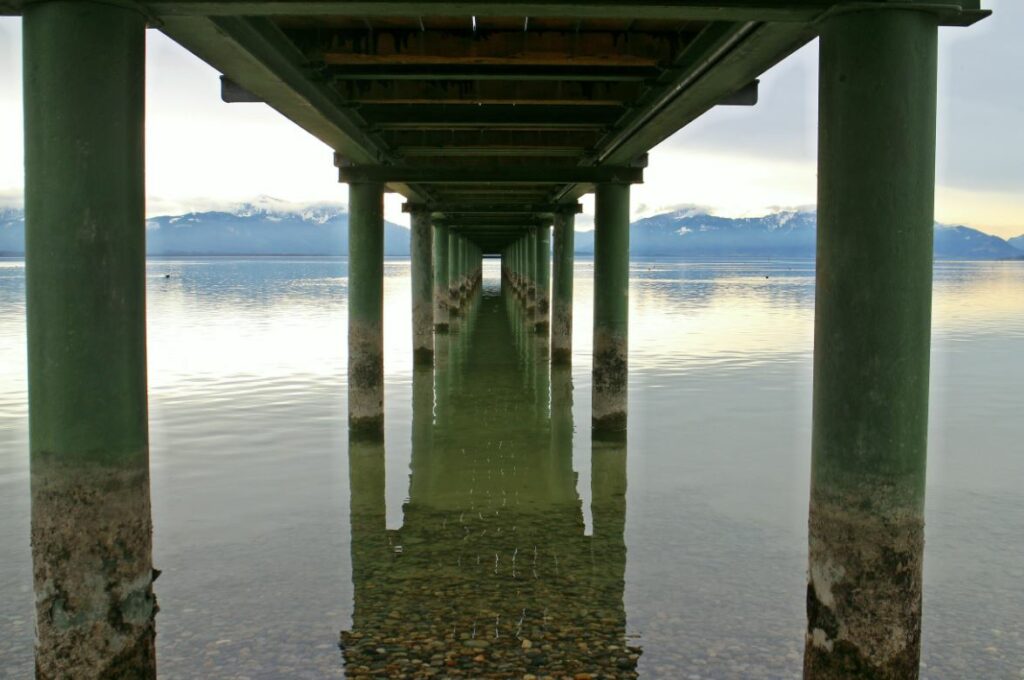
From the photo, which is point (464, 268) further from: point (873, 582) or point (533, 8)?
point (873, 582)

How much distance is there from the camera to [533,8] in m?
5.20

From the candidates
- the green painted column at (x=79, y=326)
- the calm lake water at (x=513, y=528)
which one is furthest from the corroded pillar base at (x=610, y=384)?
the green painted column at (x=79, y=326)

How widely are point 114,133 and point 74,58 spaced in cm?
39

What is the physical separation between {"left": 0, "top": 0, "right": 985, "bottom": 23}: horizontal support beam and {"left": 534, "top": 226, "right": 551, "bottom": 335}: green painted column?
24.1 metres

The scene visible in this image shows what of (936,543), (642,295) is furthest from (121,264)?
(642,295)

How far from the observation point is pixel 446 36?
7.59 m

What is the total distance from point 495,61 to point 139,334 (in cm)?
387

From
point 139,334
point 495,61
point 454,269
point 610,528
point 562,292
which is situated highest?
point 495,61

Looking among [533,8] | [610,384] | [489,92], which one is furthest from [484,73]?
[610,384]

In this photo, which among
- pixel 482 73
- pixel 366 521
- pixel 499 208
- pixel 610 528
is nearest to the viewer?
pixel 482 73

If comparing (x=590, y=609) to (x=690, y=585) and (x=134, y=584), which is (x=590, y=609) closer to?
(x=690, y=585)

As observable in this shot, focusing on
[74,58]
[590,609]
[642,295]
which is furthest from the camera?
[642,295]

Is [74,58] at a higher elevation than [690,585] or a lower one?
higher

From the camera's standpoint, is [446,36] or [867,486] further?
[446,36]
